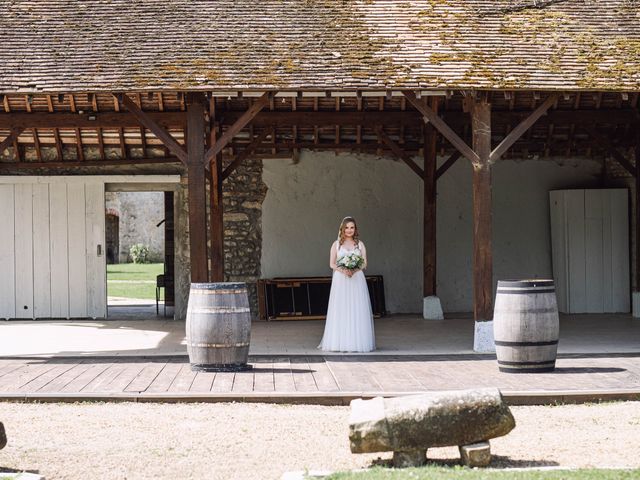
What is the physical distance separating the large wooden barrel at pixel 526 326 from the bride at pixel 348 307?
7.01ft

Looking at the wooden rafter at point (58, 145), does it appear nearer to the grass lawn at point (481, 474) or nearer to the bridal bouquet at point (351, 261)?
the bridal bouquet at point (351, 261)

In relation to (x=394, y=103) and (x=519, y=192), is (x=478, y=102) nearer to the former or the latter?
(x=394, y=103)

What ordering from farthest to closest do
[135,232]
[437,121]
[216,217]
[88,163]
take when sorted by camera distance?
1. [135,232]
2. [88,163]
3. [216,217]
4. [437,121]

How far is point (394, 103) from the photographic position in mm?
14367

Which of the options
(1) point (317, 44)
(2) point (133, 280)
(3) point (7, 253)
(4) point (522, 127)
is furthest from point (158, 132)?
(2) point (133, 280)

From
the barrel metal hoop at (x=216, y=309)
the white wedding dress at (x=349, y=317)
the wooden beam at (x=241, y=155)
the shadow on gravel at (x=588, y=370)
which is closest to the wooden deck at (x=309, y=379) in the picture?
the shadow on gravel at (x=588, y=370)

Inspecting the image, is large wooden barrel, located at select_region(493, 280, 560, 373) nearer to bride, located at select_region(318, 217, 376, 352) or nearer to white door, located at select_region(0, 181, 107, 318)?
bride, located at select_region(318, 217, 376, 352)

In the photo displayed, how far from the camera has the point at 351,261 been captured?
11.3 meters

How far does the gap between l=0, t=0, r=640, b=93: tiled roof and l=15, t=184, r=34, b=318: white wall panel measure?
159 inches

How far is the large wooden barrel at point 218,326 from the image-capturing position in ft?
30.9

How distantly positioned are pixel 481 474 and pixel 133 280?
23.2 m

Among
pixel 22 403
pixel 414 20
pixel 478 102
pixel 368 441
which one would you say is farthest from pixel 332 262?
pixel 368 441

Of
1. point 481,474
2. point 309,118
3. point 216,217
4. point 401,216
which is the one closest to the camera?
point 481,474

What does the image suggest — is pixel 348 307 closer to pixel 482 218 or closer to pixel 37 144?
pixel 482 218
